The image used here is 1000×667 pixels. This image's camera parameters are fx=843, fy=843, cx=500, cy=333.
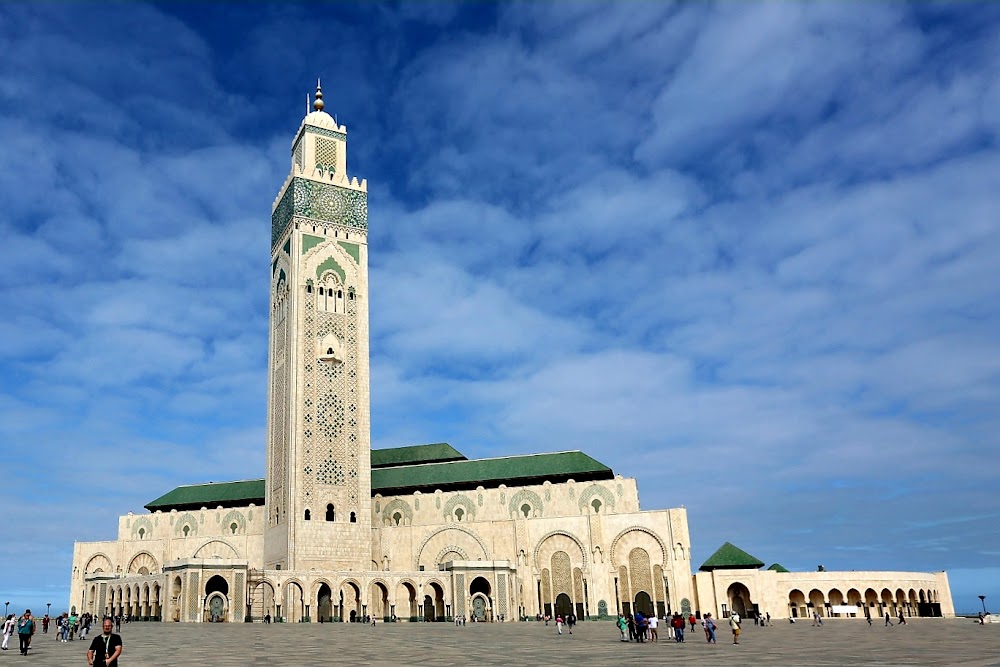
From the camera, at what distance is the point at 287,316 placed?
4916 centimetres

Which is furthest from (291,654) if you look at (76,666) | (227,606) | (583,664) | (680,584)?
(680,584)

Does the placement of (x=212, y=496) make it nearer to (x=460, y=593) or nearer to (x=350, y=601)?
(x=350, y=601)

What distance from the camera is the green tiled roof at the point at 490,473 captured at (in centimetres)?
4988

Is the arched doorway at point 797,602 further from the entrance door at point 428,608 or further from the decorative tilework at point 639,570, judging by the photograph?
the entrance door at point 428,608

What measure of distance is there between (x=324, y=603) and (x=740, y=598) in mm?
22617

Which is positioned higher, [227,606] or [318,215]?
[318,215]

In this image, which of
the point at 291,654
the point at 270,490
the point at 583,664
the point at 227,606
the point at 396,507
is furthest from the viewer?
the point at 396,507

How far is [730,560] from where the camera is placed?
46.2m

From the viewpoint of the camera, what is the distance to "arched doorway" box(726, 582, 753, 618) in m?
46.2

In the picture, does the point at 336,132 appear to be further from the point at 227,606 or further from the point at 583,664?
the point at 583,664

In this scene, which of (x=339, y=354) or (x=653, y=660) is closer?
(x=653, y=660)

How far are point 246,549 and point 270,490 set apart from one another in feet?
20.5

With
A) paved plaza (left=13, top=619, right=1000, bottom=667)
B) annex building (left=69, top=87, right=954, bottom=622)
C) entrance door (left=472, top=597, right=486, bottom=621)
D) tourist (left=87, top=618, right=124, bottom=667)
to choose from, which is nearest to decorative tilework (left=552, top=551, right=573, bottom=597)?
annex building (left=69, top=87, right=954, bottom=622)

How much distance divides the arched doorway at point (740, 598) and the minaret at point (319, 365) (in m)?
20.1
